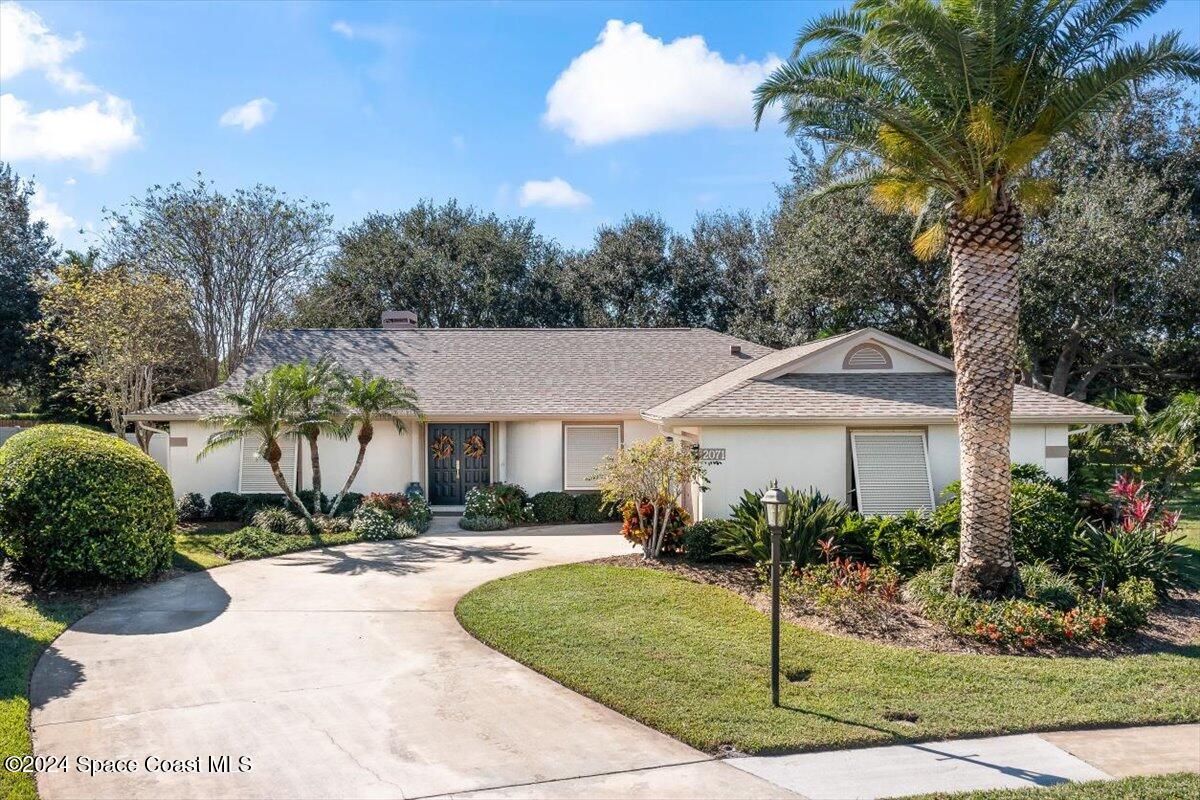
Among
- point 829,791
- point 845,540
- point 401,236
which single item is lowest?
point 829,791

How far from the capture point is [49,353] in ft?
107

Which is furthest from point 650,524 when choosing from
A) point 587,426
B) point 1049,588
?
point 1049,588

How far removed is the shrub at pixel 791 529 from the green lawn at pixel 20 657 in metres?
9.48

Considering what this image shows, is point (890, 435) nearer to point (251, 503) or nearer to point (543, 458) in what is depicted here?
point (543, 458)

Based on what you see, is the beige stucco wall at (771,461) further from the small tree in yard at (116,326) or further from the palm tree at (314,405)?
the small tree in yard at (116,326)

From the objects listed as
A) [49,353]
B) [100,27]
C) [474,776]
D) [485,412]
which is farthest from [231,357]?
[474,776]

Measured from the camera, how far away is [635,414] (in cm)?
1931

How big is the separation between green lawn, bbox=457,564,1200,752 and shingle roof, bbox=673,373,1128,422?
15.9ft

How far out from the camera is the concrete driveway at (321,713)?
19.2 feet

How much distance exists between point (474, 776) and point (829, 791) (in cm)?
260

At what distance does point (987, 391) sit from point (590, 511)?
1067 cm

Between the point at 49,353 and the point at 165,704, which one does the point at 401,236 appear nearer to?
the point at 49,353

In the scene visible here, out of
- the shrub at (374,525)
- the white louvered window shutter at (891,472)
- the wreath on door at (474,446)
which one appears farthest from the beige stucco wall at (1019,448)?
the shrub at (374,525)

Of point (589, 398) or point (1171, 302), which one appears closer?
point (589, 398)
